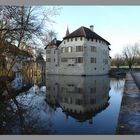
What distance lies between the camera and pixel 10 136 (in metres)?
5.57

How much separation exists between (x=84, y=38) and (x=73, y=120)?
69.6ft

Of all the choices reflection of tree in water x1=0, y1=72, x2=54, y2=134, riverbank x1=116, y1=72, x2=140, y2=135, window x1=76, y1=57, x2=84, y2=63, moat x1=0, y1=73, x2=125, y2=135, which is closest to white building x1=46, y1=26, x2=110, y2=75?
window x1=76, y1=57, x2=84, y2=63

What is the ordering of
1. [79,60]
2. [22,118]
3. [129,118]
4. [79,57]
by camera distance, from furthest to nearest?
[79,57], [79,60], [22,118], [129,118]

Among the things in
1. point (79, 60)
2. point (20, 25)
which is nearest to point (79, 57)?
point (79, 60)

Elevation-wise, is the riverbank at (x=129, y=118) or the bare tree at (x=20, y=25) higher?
the bare tree at (x=20, y=25)

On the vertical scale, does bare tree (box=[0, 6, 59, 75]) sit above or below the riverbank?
above

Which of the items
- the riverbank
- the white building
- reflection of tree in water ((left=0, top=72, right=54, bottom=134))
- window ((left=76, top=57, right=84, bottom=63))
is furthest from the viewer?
window ((left=76, top=57, right=84, bottom=63))

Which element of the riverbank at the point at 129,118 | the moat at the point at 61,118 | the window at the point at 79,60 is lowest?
the moat at the point at 61,118

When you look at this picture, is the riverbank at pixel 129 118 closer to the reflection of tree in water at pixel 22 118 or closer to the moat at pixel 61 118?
the moat at pixel 61 118

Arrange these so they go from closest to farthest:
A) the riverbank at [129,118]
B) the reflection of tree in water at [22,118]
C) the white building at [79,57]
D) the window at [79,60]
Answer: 1. the riverbank at [129,118]
2. the reflection of tree in water at [22,118]
3. the white building at [79,57]
4. the window at [79,60]

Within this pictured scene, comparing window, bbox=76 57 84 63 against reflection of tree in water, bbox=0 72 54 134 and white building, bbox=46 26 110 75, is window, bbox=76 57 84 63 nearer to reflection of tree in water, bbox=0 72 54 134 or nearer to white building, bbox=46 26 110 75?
white building, bbox=46 26 110 75

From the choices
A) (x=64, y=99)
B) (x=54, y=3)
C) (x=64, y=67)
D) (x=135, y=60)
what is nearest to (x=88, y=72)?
(x=64, y=67)

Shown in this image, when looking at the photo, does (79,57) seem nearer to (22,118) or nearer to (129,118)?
(22,118)

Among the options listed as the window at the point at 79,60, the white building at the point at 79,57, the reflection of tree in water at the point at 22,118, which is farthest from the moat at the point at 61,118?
the window at the point at 79,60
